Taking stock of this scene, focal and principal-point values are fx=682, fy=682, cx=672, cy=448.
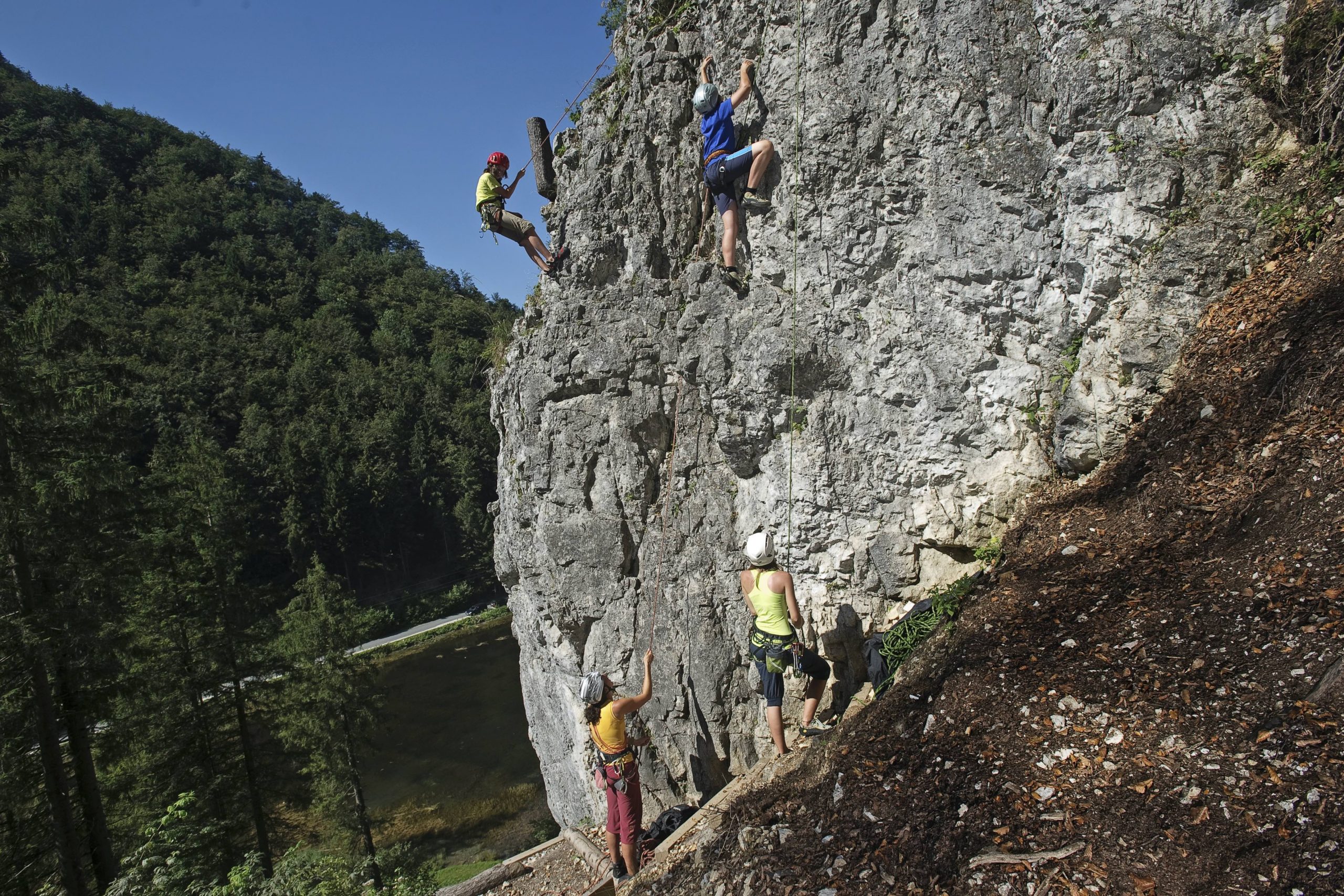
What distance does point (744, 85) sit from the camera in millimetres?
6922

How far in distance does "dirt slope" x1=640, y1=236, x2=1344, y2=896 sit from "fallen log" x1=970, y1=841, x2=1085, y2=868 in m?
0.03

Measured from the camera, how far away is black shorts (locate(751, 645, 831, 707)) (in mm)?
5805

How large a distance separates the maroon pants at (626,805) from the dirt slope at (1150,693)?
55cm

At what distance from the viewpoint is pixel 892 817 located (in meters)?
3.82

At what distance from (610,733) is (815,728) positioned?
2.13 metres

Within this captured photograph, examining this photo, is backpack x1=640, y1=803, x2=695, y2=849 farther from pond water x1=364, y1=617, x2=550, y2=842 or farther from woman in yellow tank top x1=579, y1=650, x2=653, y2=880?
pond water x1=364, y1=617, x2=550, y2=842

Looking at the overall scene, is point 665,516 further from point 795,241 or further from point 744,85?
point 744,85

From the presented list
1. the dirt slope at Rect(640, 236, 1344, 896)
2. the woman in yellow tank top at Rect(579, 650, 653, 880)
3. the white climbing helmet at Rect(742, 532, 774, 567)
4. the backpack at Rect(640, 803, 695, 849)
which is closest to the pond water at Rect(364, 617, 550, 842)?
the backpack at Rect(640, 803, 695, 849)

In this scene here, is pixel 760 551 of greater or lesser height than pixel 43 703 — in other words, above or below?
above

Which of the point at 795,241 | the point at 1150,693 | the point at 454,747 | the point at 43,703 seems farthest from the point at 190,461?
the point at 1150,693

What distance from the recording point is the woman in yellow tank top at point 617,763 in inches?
217

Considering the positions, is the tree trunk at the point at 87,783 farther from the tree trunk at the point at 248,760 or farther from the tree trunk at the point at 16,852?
the tree trunk at the point at 248,760

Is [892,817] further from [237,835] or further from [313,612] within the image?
[313,612]

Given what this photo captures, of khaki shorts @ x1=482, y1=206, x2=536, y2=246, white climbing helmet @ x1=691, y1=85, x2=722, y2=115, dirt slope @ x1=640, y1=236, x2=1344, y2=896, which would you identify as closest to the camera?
dirt slope @ x1=640, y1=236, x2=1344, y2=896
